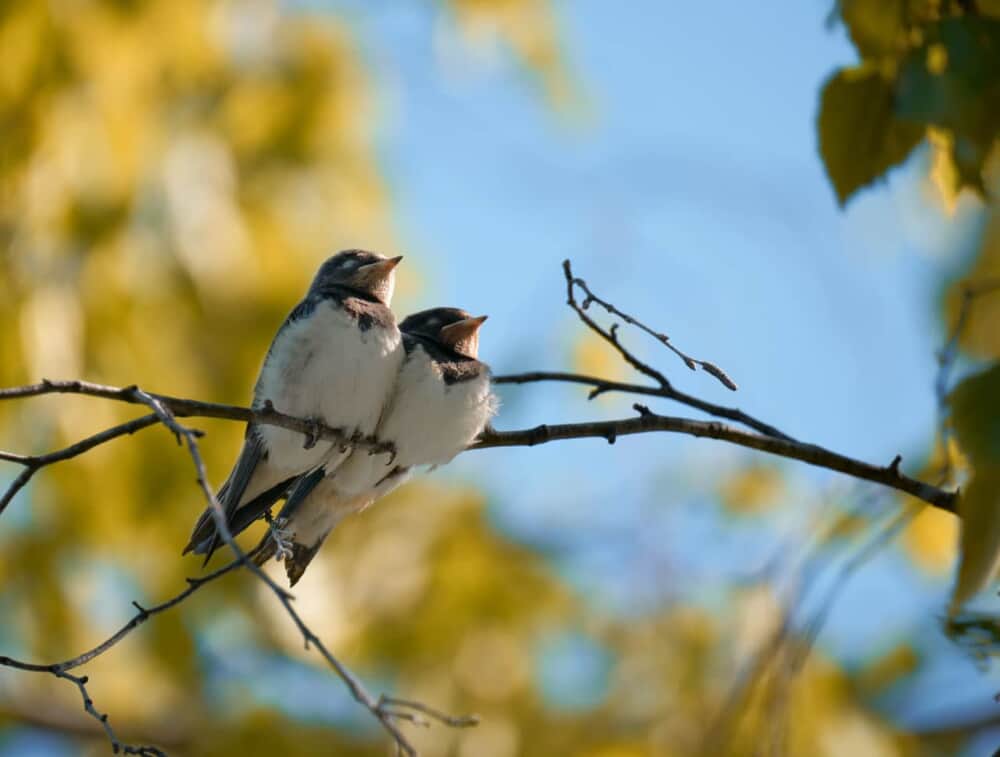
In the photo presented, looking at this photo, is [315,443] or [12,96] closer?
[315,443]

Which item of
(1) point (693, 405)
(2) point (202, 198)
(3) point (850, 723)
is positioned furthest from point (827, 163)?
(2) point (202, 198)

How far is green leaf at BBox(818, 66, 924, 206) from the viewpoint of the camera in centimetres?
168

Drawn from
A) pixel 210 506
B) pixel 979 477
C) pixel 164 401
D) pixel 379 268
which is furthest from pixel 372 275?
pixel 979 477

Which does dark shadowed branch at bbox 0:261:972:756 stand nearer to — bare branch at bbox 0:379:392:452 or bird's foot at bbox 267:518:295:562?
bare branch at bbox 0:379:392:452

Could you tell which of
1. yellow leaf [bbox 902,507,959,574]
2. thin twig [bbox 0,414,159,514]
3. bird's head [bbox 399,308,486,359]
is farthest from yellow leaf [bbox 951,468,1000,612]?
yellow leaf [bbox 902,507,959,574]

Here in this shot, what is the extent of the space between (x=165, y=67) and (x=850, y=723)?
3767 millimetres

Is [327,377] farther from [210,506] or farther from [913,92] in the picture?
[913,92]

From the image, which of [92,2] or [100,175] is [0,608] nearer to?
→ [100,175]

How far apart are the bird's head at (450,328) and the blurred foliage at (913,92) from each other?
1.63m

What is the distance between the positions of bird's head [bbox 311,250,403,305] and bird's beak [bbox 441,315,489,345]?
0.30m

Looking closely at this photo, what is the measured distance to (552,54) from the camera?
5.66 meters

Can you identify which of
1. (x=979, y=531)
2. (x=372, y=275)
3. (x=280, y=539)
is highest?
(x=372, y=275)

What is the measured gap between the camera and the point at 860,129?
A: 66.8 inches

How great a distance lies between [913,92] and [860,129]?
0.39 metres
